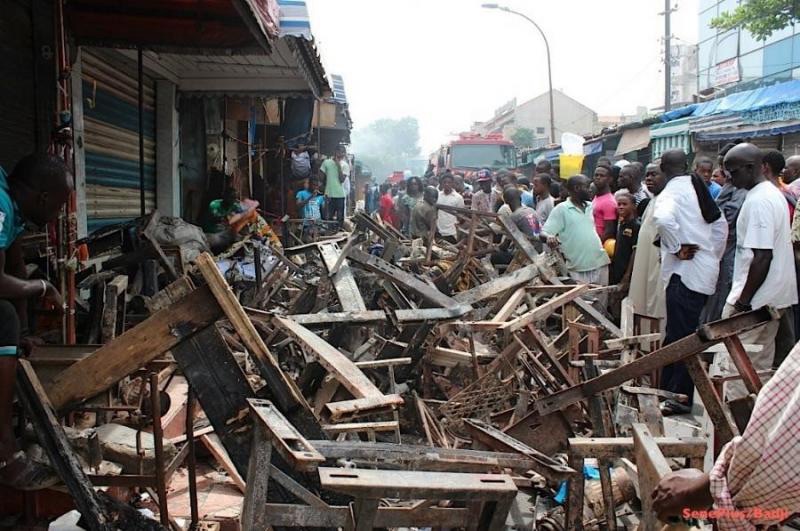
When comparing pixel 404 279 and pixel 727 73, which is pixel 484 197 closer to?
pixel 404 279

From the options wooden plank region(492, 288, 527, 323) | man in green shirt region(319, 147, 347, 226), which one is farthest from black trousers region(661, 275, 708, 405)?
man in green shirt region(319, 147, 347, 226)

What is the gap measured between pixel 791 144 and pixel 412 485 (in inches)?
572

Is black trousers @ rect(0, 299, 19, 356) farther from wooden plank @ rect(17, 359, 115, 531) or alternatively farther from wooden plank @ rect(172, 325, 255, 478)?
wooden plank @ rect(172, 325, 255, 478)

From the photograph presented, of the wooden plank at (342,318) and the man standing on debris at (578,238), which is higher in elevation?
the man standing on debris at (578,238)

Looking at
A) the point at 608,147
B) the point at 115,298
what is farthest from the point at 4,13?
the point at 608,147

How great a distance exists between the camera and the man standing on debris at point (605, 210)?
7914 millimetres

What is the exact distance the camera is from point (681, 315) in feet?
17.8

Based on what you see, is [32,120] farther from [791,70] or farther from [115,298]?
[791,70]

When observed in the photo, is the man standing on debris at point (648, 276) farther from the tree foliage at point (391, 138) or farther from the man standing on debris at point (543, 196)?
the tree foliage at point (391, 138)

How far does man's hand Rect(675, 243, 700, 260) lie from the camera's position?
5.32 m

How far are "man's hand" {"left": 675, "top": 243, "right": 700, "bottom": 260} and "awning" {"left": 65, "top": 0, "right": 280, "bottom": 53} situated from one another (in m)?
3.63

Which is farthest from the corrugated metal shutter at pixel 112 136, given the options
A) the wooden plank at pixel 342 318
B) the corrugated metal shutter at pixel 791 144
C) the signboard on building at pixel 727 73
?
the signboard on building at pixel 727 73

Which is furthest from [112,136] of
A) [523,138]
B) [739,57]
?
[523,138]

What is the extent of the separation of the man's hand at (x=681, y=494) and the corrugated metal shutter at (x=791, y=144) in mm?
13782
